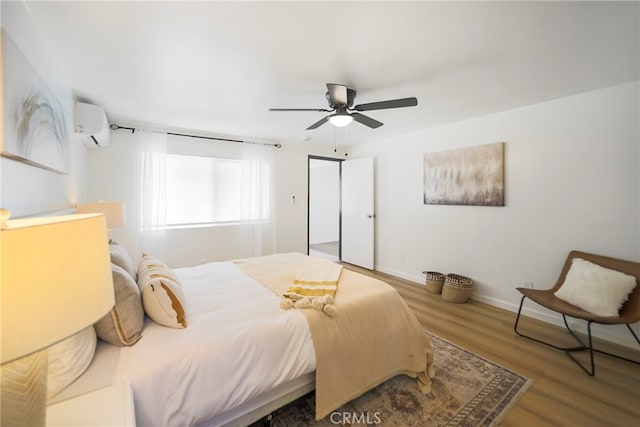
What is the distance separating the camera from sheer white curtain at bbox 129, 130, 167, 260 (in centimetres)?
330

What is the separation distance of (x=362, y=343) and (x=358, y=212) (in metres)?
3.33

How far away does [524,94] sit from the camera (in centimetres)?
245

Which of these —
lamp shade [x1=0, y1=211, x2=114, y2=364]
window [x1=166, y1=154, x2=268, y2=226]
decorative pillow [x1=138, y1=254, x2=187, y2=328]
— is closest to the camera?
lamp shade [x1=0, y1=211, x2=114, y2=364]

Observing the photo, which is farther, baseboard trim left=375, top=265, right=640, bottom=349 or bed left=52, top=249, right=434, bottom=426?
baseboard trim left=375, top=265, right=640, bottom=349

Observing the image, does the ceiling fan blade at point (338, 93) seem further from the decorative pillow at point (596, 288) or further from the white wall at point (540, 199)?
the decorative pillow at point (596, 288)

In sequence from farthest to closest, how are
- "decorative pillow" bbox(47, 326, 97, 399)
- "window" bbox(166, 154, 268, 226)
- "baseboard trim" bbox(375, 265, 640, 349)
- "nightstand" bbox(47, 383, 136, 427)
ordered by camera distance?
"window" bbox(166, 154, 268, 226), "baseboard trim" bbox(375, 265, 640, 349), "decorative pillow" bbox(47, 326, 97, 399), "nightstand" bbox(47, 383, 136, 427)

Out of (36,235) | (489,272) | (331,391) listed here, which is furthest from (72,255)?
(489,272)

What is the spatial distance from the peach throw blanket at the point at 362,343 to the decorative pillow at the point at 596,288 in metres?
1.46

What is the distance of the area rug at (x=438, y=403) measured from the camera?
1.52 m

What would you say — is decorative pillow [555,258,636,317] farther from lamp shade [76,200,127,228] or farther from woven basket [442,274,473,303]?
lamp shade [76,200,127,228]

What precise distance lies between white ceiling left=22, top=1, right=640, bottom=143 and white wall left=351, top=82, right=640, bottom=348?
0.88 ft

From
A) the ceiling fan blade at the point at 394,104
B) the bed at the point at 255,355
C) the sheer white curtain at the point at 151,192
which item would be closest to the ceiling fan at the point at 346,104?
the ceiling fan blade at the point at 394,104

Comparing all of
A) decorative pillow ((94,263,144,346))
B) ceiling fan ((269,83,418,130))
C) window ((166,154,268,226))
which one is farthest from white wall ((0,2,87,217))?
ceiling fan ((269,83,418,130))

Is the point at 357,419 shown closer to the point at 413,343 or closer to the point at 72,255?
the point at 413,343
